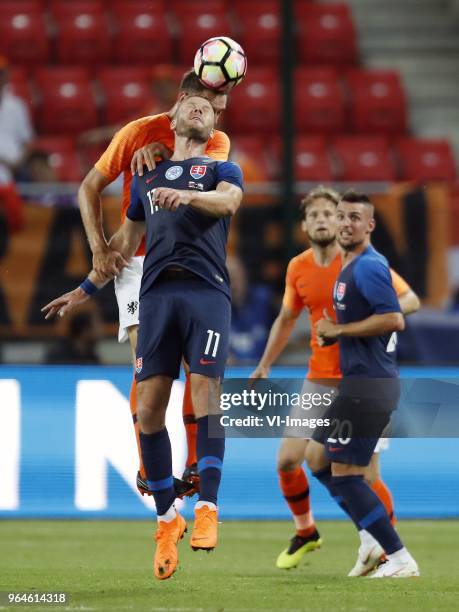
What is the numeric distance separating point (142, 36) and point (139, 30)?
67 millimetres

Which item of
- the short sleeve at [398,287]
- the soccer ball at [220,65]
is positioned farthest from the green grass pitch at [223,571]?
the soccer ball at [220,65]

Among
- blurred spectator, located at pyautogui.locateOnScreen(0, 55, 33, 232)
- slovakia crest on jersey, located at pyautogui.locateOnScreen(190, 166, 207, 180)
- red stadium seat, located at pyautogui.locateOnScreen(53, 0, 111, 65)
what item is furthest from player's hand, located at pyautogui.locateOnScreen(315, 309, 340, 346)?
red stadium seat, located at pyautogui.locateOnScreen(53, 0, 111, 65)

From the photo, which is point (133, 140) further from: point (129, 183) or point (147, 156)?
point (147, 156)

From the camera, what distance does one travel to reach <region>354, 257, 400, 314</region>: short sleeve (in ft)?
22.8

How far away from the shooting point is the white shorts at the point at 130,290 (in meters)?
6.97

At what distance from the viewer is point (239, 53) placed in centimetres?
669

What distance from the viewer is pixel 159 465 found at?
21.0 feet

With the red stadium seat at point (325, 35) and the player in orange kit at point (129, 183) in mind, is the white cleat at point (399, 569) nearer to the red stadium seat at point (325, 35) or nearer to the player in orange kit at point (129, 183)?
the player in orange kit at point (129, 183)

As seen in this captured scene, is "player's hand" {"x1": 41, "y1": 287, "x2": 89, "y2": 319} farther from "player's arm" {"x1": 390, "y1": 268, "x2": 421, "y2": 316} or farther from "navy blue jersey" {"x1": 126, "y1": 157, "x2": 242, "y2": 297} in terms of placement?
"player's arm" {"x1": 390, "y1": 268, "x2": 421, "y2": 316}

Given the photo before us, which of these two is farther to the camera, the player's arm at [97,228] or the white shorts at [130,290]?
the white shorts at [130,290]

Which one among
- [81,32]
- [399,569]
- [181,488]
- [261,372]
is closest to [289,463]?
[261,372]

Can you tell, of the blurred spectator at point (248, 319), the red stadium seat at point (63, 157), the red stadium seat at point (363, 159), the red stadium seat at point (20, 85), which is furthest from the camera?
the red stadium seat at point (363, 159)

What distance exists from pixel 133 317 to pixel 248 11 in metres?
8.49

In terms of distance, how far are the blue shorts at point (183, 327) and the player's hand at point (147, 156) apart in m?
0.52
